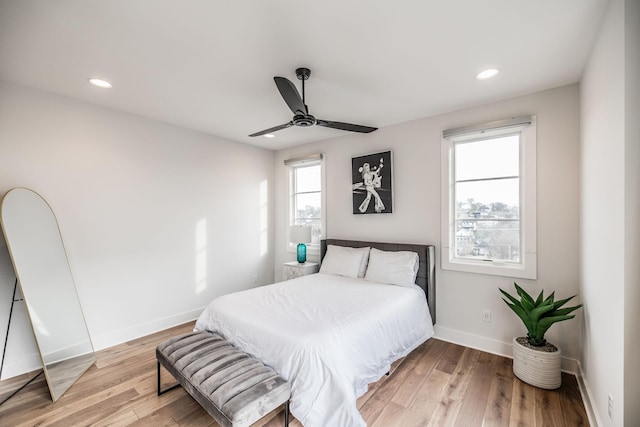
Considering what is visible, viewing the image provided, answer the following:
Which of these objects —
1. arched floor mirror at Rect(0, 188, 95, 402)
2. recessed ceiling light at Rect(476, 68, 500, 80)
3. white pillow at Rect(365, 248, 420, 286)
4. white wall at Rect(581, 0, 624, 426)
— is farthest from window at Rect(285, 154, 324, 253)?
white wall at Rect(581, 0, 624, 426)

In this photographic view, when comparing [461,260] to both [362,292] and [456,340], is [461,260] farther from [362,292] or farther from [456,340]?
[362,292]

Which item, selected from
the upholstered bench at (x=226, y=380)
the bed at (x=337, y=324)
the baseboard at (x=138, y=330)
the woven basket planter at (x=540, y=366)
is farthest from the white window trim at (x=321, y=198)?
the woven basket planter at (x=540, y=366)

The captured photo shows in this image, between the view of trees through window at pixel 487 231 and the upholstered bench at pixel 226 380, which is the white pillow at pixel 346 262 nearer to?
the view of trees through window at pixel 487 231

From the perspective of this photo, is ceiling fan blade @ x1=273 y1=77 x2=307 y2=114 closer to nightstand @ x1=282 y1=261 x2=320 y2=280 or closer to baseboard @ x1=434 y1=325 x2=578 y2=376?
nightstand @ x1=282 y1=261 x2=320 y2=280

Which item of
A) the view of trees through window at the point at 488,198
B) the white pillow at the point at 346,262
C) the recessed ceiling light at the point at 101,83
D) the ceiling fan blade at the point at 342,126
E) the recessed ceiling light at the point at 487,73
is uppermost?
the recessed ceiling light at the point at 101,83

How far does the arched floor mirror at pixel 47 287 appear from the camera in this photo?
234cm

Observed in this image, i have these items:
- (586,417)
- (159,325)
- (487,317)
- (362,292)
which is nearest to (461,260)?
(487,317)

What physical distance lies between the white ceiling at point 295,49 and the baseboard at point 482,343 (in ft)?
8.16

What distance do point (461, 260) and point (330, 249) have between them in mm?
1644

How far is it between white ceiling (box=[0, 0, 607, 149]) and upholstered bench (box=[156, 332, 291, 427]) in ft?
7.14

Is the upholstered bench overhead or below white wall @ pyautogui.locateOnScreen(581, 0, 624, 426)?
below

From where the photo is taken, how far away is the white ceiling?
1.66m

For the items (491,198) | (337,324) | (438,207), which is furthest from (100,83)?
→ (491,198)

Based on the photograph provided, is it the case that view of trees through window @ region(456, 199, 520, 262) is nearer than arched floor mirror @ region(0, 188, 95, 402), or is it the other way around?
arched floor mirror @ region(0, 188, 95, 402)
